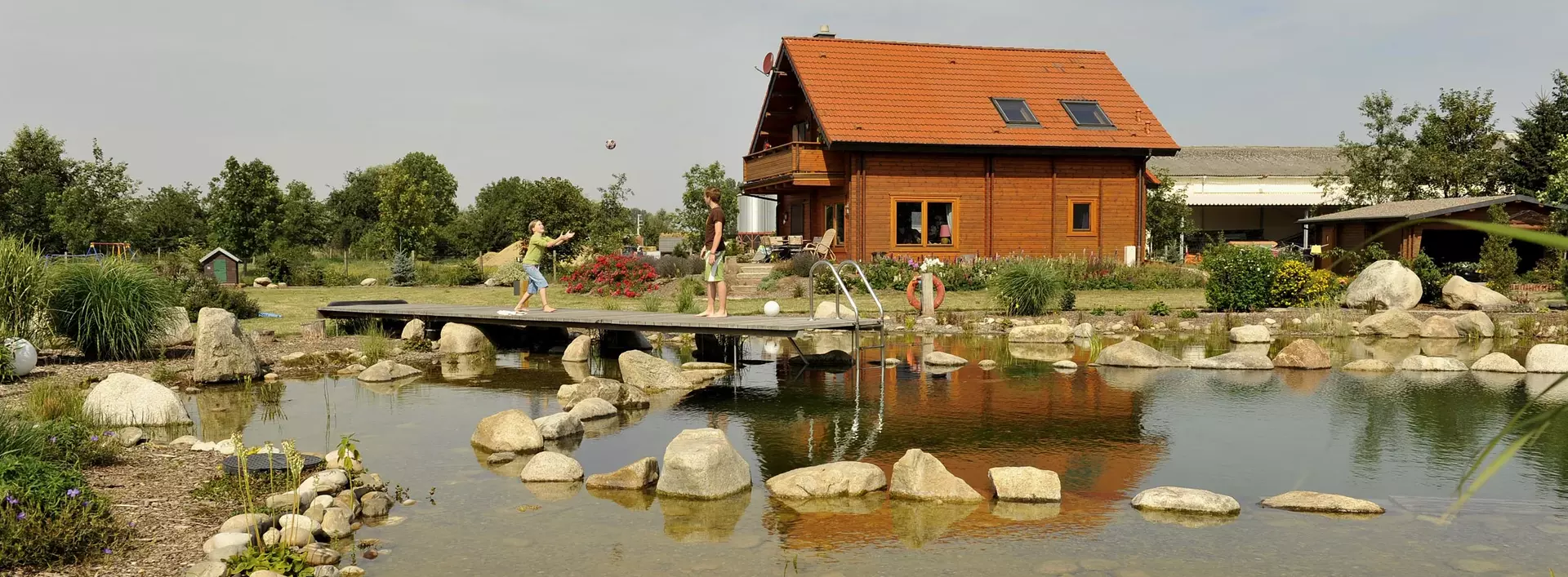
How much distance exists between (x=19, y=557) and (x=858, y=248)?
23.9 metres

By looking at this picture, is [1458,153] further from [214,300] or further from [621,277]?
[214,300]

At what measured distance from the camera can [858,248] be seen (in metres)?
28.9

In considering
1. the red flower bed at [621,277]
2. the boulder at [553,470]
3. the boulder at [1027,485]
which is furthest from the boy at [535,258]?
the boulder at [1027,485]

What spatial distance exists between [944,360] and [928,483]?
7.13m

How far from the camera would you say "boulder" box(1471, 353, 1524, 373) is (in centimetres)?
1395

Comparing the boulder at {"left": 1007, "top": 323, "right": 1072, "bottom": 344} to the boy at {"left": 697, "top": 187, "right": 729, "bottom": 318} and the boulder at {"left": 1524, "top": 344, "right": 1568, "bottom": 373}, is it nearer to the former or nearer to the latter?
the boy at {"left": 697, "top": 187, "right": 729, "bottom": 318}

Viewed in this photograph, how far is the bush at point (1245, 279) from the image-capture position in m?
20.2

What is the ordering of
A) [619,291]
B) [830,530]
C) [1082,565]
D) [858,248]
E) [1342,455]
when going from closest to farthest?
[1082,565], [830,530], [1342,455], [619,291], [858,248]

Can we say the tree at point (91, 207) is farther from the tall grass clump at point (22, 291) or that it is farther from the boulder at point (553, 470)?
the boulder at point (553, 470)

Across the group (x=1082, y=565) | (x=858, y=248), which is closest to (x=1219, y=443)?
(x=1082, y=565)

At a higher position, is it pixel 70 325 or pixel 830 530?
pixel 70 325

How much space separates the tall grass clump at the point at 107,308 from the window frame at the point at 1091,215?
73.3 feet

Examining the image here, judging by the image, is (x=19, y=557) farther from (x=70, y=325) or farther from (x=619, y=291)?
(x=619, y=291)

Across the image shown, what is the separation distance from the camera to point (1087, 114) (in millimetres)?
31594
